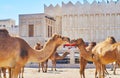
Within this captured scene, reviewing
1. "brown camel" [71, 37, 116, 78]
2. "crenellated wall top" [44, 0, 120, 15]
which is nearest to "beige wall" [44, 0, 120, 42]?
"crenellated wall top" [44, 0, 120, 15]

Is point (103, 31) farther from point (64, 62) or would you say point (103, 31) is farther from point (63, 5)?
point (64, 62)

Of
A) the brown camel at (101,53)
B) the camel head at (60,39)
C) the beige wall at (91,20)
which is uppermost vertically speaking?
the beige wall at (91,20)

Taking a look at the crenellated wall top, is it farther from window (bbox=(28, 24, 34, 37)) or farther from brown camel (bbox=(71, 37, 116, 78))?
brown camel (bbox=(71, 37, 116, 78))

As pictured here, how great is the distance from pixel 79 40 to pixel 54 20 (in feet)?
110

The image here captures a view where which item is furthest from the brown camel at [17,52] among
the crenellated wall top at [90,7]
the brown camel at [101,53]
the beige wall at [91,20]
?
the crenellated wall top at [90,7]

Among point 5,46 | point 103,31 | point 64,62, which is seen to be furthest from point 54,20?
point 5,46

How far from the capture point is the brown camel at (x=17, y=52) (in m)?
7.79

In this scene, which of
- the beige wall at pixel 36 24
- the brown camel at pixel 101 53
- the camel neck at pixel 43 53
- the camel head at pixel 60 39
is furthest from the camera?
the beige wall at pixel 36 24

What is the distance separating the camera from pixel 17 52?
26.0 feet

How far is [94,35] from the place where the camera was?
1665 inches

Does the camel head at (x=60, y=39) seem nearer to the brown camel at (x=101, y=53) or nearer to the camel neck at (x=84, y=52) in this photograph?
the brown camel at (x=101, y=53)

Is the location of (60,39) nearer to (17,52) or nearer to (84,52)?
(17,52)

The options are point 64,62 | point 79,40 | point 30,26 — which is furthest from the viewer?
point 30,26

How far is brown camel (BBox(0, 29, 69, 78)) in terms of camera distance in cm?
779
